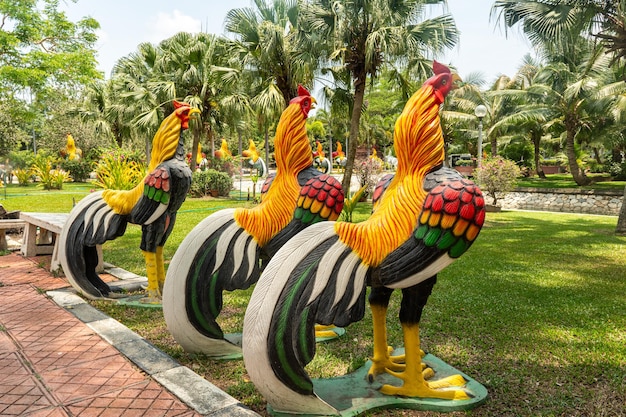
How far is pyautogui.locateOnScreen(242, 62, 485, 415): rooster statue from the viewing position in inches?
96.0

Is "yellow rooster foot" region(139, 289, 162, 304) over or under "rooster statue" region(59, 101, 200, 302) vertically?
under

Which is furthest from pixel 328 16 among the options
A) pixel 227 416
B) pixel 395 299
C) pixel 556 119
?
pixel 556 119

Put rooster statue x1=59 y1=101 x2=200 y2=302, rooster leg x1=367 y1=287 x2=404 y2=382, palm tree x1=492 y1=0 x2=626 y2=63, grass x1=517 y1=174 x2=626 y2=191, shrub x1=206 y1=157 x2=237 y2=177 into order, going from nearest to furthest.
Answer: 1. rooster leg x1=367 y1=287 x2=404 y2=382
2. rooster statue x1=59 y1=101 x2=200 y2=302
3. palm tree x1=492 y1=0 x2=626 y2=63
4. grass x1=517 y1=174 x2=626 y2=191
5. shrub x1=206 y1=157 x2=237 y2=177

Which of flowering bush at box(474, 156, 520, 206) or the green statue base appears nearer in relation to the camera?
the green statue base

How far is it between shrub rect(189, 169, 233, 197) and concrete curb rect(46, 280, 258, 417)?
12595 millimetres

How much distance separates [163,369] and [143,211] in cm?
201

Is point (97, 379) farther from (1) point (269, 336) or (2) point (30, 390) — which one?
(1) point (269, 336)

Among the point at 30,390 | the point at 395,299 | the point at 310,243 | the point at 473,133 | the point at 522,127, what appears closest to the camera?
the point at 310,243

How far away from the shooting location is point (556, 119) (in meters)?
23.4

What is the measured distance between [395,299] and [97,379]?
348 centimetres

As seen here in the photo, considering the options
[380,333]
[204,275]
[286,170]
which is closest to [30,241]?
[204,275]

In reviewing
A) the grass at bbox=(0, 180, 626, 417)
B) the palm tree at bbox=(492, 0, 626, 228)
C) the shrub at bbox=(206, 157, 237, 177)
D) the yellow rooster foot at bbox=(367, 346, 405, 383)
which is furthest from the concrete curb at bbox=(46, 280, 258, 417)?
the shrub at bbox=(206, 157, 237, 177)

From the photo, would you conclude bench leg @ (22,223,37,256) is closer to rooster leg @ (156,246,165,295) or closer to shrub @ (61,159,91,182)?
rooster leg @ (156,246,165,295)

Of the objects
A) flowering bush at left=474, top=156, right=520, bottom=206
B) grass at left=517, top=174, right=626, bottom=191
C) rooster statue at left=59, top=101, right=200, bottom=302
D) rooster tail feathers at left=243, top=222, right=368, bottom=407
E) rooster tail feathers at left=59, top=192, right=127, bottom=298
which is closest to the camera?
rooster tail feathers at left=243, top=222, right=368, bottom=407
